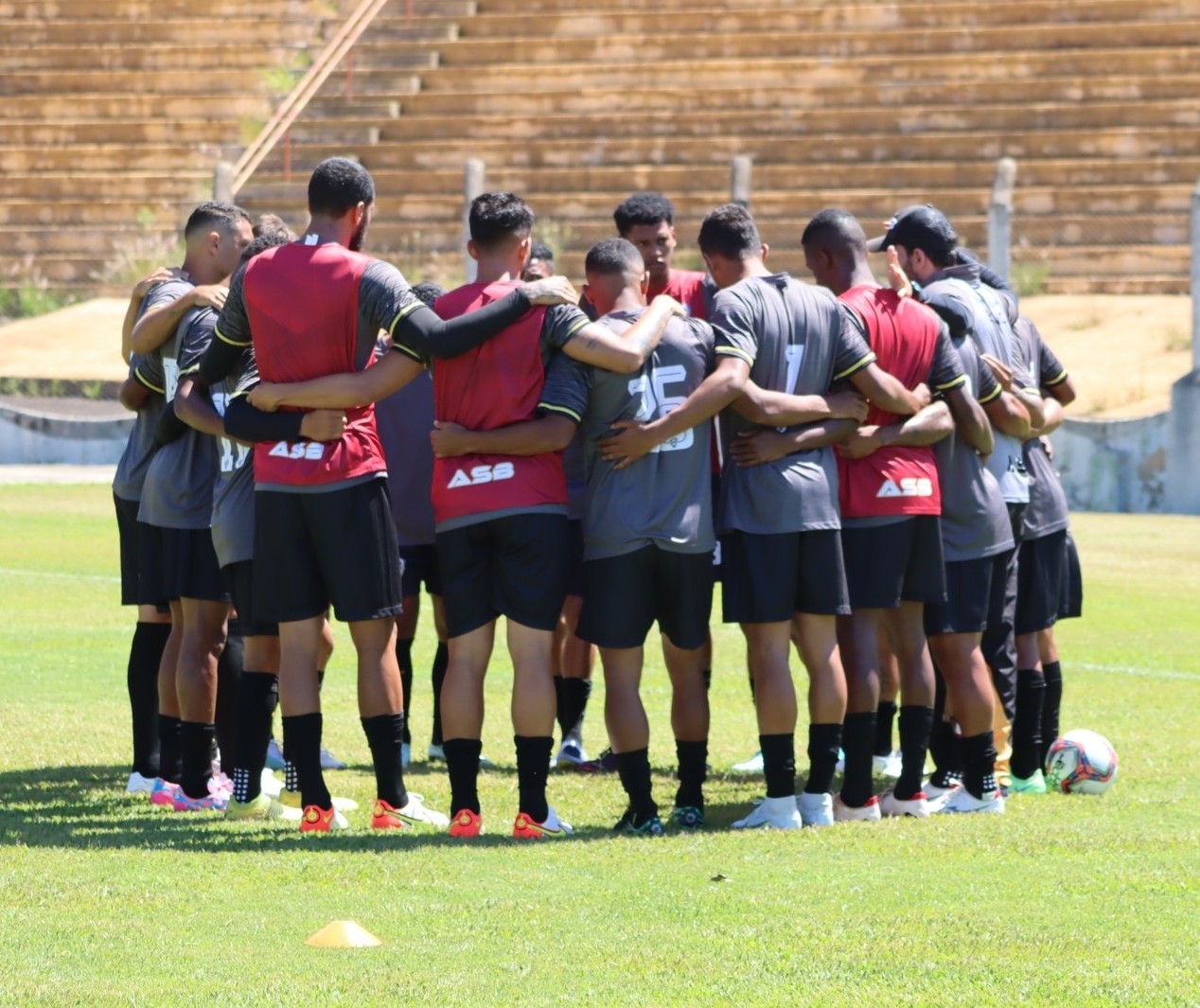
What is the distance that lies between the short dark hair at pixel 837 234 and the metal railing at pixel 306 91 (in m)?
29.4

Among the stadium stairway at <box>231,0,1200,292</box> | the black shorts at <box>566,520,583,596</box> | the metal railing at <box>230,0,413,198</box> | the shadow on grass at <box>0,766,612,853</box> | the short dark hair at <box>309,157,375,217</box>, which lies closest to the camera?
the shadow on grass at <box>0,766,612,853</box>

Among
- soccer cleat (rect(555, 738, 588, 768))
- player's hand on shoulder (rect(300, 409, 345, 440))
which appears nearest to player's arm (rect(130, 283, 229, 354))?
player's hand on shoulder (rect(300, 409, 345, 440))

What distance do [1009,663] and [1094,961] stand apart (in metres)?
3.22

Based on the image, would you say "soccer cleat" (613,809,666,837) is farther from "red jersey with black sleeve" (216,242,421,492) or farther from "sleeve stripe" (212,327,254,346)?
"sleeve stripe" (212,327,254,346)

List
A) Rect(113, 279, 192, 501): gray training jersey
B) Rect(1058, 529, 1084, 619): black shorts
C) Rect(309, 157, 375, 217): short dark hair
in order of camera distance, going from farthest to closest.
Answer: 1. Rect(1058, 529, 1084, 619): black shorts
2. Rect(113, 279, 192, 501): gray training jersey
3. Rect(309, 157, 375, 217): short dark hair

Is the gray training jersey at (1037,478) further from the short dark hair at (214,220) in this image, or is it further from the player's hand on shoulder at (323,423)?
the short dark hair at (214,220)

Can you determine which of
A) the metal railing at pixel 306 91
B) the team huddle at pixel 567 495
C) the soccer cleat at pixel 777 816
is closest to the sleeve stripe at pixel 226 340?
the team huddle at pixel 567 495

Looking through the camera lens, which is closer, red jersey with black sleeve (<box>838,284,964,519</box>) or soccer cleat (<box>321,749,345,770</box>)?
red jersey with black sleeve (<box>838,284,964,519</box>)

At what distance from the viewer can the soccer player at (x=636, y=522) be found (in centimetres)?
731

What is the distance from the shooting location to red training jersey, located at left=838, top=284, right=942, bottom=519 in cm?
771

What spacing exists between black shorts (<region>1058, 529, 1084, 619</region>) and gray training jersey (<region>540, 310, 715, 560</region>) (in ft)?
7.37

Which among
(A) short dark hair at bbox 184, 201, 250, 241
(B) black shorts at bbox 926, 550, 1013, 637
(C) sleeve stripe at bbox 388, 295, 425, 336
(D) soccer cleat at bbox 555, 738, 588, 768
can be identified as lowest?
(D) soccer cleat at bbox 555, 738, 588, 768

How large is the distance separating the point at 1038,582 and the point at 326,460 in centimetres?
327

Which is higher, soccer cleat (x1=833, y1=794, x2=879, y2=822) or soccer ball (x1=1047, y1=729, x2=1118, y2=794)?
soccer cleat (x1=833, y1=794, x2=879, y2=822)
